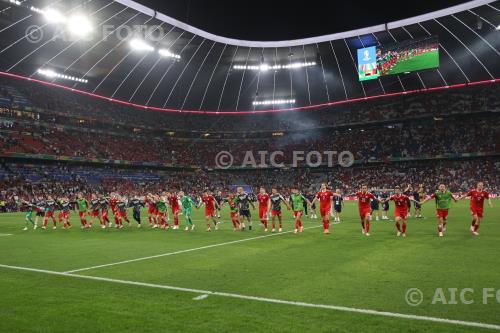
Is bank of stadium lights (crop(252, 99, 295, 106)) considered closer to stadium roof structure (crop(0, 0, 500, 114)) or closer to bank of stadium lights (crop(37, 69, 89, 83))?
stadium roof structure (crop(0, 0, 500, 114))

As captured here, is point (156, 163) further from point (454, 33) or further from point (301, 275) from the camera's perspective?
point (301, 275)

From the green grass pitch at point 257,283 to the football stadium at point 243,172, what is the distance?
67mm

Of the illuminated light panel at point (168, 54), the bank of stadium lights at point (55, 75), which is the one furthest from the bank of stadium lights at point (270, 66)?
the bank of stadium lights at point (55, 75)

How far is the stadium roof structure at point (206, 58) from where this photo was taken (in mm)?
39375

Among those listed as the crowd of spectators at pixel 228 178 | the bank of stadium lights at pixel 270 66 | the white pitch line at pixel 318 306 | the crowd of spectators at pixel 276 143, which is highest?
the bank of stadium lights at pixel 270 66

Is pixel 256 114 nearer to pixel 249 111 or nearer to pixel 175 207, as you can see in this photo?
pixel 249 111

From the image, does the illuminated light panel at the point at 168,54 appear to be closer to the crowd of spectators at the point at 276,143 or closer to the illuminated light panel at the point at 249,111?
the illuminated light panel at the point at 249,111


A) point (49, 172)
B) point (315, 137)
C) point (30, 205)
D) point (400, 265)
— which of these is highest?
point (315, 137)

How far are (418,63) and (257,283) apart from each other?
4314 cm

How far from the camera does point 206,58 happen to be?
5647cm

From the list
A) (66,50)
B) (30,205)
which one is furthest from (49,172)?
(30,205)

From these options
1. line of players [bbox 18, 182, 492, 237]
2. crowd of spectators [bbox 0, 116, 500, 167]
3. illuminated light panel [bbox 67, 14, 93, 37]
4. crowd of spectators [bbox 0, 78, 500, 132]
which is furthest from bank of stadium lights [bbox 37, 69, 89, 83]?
line of players [bbox 18, 182, 492, 237]

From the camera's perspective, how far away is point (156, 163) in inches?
2571

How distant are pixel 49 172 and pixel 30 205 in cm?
3061
